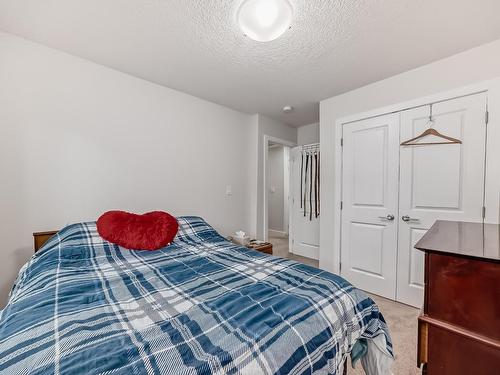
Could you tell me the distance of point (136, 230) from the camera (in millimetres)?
1832

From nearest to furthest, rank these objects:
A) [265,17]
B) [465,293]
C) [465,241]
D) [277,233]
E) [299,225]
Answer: [465,293]
[465,241]
[265,17]
[299,225]
[277,233]

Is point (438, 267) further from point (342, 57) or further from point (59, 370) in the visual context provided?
point (342, 57)

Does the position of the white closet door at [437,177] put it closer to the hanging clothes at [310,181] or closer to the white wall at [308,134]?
the hanging clothes at [310,181]

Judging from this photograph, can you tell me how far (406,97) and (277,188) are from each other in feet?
12.0

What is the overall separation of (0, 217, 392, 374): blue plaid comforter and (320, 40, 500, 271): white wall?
1.59 metres

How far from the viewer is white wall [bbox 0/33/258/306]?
1725 millimetres

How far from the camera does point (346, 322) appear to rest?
3.37 feet

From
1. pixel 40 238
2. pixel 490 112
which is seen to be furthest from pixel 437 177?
pixel 40 238

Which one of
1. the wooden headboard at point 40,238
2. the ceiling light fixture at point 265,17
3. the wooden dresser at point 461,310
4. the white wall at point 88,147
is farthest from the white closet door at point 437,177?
the wooden headboard at point 40,238

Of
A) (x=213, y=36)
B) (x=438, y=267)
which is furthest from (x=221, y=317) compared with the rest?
(x=213, y=36)

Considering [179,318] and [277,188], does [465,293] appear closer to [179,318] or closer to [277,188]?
[179,318]

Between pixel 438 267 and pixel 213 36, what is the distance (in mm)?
1950

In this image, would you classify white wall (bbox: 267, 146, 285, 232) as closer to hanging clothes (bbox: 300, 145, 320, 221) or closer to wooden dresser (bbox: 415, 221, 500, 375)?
hanging clothes (bbox: 300, 145, 320, 221)

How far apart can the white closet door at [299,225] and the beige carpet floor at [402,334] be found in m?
1.33
